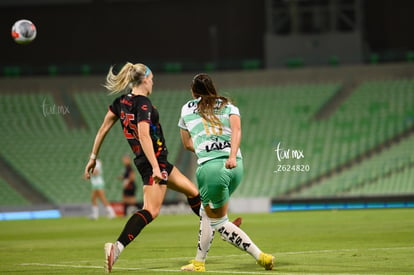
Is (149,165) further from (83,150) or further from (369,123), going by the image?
(369,123)

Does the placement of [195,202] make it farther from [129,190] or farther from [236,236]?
[129,190]

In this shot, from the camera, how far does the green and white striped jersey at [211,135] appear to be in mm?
10250

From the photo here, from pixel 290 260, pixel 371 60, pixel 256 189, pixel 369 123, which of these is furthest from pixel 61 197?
pixel 290 260

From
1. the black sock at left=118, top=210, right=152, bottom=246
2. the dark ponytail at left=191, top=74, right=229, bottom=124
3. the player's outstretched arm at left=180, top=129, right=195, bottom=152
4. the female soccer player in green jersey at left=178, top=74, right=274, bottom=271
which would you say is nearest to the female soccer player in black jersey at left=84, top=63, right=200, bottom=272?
the black sock at left=118, top=210, right=152, bottom=246

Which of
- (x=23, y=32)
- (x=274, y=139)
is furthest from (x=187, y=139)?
(x=274, y=139)

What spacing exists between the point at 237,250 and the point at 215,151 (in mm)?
4288

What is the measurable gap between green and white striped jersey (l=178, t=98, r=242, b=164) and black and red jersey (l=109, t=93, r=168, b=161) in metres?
0.70

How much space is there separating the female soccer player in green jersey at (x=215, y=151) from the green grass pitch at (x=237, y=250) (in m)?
0.50

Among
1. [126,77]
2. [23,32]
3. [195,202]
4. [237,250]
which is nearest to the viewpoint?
[126,77]

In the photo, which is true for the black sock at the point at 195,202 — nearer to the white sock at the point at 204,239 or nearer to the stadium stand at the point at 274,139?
the white sock at the point at 204,239

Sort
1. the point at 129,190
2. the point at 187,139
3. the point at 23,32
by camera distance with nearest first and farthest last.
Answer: the point at 187,139, the point at 23,32, the point at 129,190

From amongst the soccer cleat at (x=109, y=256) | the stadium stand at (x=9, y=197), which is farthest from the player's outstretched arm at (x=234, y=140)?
the stadium stand at (x=9, y=197)

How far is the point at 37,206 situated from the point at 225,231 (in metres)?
23.3

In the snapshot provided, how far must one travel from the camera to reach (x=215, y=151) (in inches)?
403
